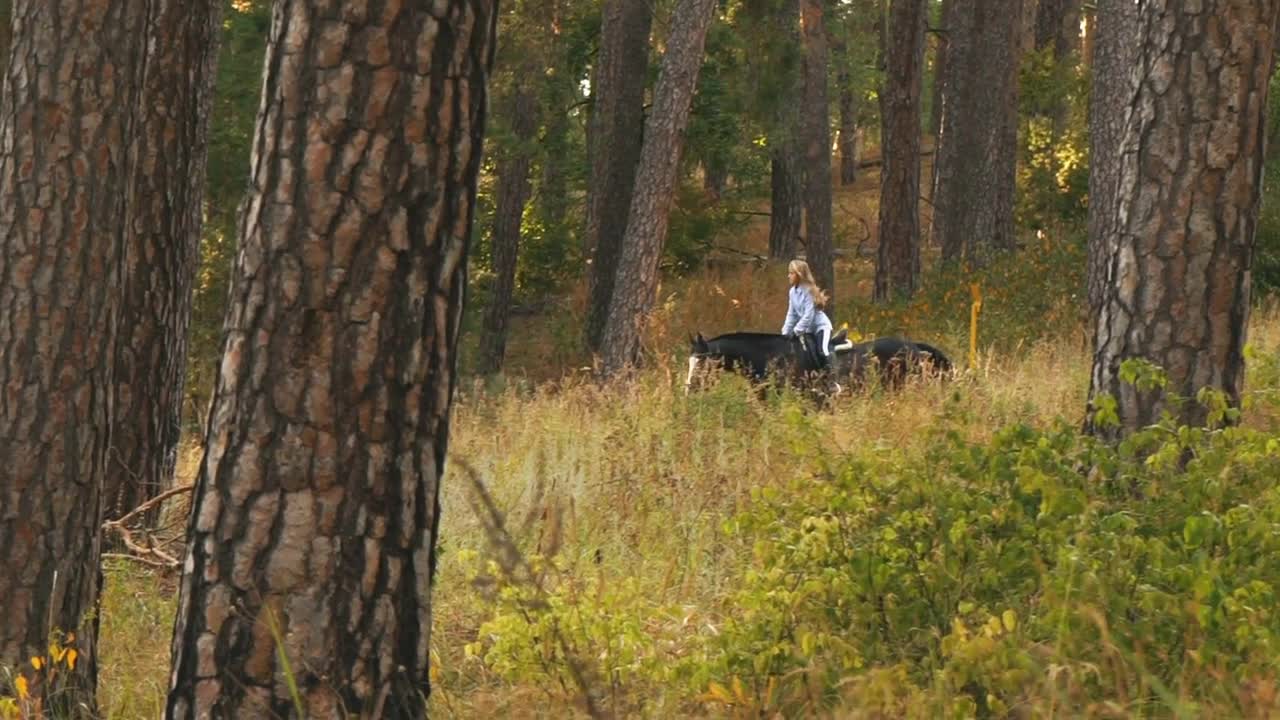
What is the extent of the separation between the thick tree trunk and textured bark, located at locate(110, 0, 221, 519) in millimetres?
20532

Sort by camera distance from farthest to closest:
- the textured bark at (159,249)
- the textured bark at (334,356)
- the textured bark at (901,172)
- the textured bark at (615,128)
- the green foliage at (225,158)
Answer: the textured bark at (901,172) → the textured bark at (615,128) → the green foliage at (225,158) → the textured bark at (159,249) → the textured bark at (334,356)

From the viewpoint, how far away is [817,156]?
941 inches

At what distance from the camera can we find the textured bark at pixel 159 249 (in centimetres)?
789

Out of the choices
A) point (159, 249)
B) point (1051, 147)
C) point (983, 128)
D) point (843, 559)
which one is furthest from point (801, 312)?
point (1051, 147)

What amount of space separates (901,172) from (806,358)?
10.4 meters

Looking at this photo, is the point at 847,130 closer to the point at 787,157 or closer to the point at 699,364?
the point at 787,157

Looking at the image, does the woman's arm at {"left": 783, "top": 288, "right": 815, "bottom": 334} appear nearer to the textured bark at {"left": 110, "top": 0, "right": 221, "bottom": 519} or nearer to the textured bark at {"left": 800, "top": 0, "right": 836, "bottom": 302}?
the textured bark at {"left": 110, "top": 0, "right": 221, "bottom": 519}

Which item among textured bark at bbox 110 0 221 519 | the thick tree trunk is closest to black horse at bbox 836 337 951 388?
textured bark at bbox 110 0 221 519

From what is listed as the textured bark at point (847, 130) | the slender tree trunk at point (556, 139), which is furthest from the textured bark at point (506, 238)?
the textured bark at point (847, 130)

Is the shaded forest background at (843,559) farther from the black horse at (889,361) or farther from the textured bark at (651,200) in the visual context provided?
the textured bark at (651,200)

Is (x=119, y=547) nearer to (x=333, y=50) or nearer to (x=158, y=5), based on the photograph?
(x=158, y=5)

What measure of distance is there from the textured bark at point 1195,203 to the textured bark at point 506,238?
1934cm

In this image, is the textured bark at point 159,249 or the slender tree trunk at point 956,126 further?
the slender tree trunk at point 956,126

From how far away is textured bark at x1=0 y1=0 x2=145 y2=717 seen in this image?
5848 mm
